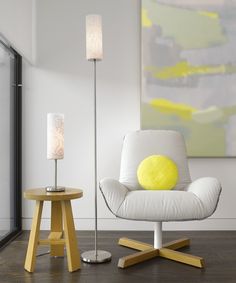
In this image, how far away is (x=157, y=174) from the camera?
271 cm

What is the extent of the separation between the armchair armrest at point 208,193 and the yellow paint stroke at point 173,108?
96 centimetres

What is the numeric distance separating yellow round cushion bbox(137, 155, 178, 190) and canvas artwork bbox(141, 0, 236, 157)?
63 cm

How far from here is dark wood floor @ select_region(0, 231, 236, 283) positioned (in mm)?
2135

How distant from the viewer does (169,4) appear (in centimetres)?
338

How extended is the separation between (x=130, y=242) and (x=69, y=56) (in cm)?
170

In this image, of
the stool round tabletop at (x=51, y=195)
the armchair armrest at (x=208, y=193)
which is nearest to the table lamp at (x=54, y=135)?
the stool round tabletop at (x=51, y=195)

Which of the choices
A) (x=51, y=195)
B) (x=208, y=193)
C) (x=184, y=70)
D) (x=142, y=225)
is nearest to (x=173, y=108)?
(x=184, y=70)

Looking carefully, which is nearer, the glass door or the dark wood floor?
the dark wood floor

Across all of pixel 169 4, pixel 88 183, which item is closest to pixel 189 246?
pixel 88 183

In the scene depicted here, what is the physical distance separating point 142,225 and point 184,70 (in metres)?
1.39

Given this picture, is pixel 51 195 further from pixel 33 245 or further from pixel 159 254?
pixel 159 254

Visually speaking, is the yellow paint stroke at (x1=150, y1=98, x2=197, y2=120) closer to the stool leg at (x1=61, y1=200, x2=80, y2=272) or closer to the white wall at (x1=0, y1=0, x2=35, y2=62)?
the white wall at (x1=0, y1=0, x2=35, y2=62)

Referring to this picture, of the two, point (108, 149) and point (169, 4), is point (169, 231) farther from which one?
point (169, 4)

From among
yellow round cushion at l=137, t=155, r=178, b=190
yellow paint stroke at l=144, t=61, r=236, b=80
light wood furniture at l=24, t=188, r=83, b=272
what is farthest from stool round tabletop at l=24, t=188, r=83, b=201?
yellow paint stroke at l=144, t=61, r=236, b=80
